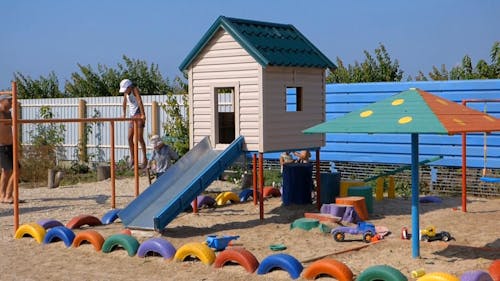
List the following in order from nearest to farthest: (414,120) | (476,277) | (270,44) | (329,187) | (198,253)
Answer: (476,277) → (414,120) → (198,253) → (270,44) → (329,187)

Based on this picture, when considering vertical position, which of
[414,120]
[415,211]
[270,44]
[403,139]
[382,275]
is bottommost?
[382,275]

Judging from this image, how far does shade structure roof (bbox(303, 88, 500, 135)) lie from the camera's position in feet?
23.6

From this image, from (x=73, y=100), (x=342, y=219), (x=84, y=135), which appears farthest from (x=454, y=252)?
(x=73, y=100)

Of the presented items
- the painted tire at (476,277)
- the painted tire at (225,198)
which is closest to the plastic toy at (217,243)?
the painted tire at (476,277)

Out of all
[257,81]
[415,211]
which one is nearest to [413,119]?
[415,211]

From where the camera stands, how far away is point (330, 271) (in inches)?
265

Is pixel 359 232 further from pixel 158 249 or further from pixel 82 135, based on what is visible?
pixel 82 135

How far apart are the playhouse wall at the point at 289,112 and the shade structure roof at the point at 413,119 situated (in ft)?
9.43

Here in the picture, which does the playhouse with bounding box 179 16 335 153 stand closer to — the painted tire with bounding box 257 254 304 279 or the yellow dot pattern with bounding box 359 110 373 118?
the yellow dot pattern with bounding box 359 110 373 118

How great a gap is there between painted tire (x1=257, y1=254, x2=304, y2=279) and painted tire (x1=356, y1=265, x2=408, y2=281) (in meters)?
0.74

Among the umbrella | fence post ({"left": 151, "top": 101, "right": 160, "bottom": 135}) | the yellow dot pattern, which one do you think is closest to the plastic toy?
the umbrella

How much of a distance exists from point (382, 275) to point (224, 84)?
553 cm

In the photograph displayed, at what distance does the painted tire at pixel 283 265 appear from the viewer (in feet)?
22.9

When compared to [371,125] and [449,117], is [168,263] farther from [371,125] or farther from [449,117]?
A: [449,117]
